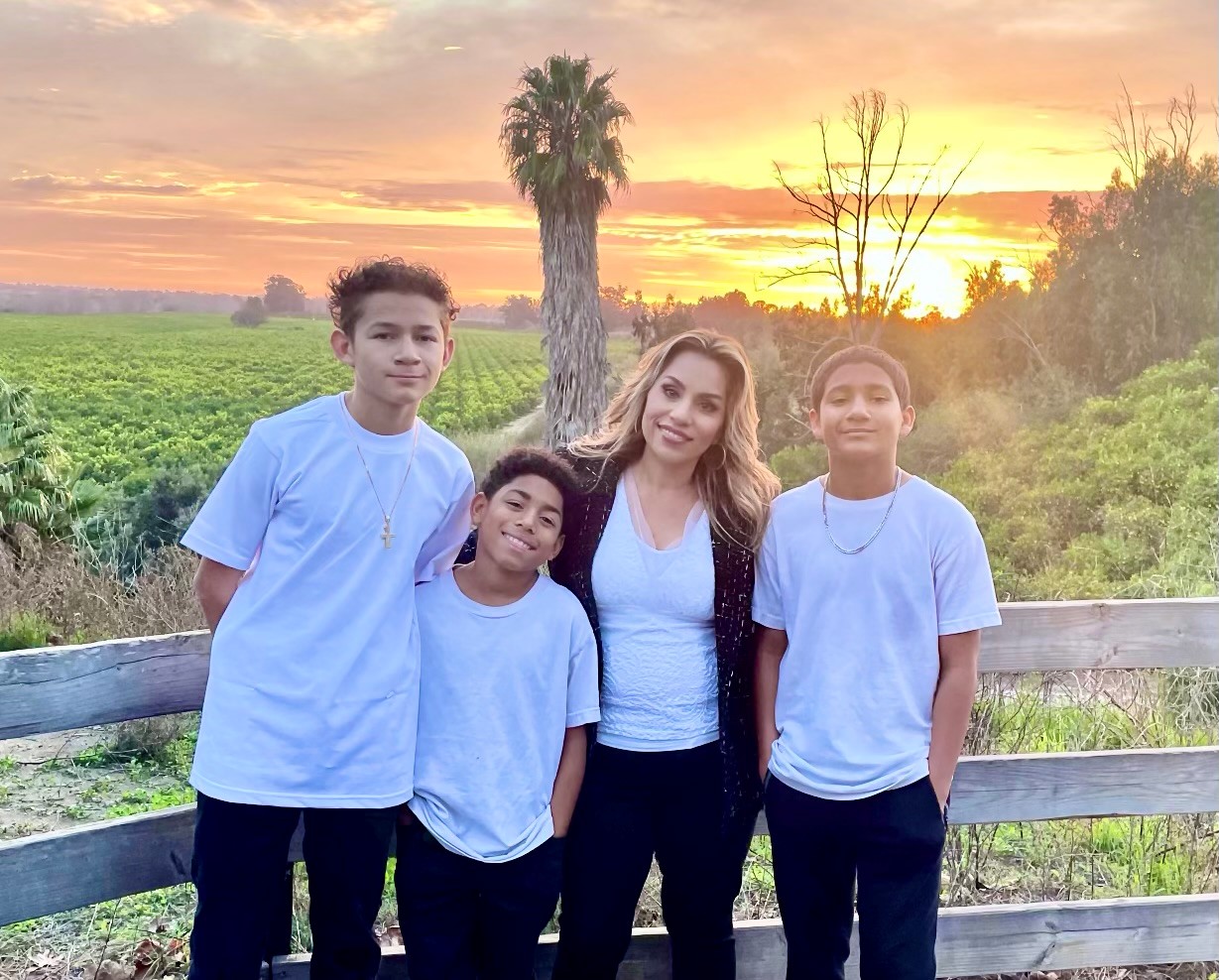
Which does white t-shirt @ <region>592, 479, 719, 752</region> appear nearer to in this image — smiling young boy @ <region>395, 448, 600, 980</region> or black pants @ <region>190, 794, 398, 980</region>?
smiling young boy @ <region>395, 448, 600, 980</region>

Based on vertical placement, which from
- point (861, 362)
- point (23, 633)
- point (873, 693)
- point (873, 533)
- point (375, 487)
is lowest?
point (23, 633)

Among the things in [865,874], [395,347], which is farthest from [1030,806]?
[395,347]

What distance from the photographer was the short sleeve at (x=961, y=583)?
2.31 meters

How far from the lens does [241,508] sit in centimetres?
218

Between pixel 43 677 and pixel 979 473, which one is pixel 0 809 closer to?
pixel 43 677

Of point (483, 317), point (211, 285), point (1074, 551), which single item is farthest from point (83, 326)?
point (1074, 551)

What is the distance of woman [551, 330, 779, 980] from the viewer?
93.4 inches

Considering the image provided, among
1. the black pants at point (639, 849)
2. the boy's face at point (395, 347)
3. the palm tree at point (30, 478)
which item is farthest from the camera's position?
the palm tree at point (30, 478)

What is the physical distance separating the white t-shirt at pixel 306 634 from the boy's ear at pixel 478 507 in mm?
195

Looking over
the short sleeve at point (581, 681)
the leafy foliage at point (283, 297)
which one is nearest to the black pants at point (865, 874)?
the short sleeve at point (581, 681)

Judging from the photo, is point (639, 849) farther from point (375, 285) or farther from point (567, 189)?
point (567, 189)

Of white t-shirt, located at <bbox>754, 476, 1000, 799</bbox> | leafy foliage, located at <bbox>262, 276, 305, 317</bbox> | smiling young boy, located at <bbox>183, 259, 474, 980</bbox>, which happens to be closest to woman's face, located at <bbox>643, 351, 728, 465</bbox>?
white t-shirt, located at <bbox>754, 476, 1000, 799</bbox>

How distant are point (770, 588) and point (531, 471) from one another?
0.64 metres

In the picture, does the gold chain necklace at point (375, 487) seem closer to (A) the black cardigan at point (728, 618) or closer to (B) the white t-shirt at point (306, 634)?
(B) the white t-shirt at point (306, 634)
